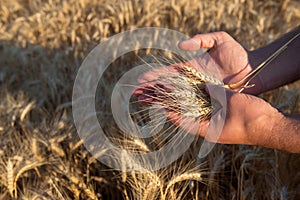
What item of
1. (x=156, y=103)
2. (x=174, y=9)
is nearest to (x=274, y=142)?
(x=156, y=103)

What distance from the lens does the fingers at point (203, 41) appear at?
168 centimetres

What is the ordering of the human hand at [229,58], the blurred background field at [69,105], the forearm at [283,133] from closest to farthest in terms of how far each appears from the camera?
the forearm at [283,133] → the blurred background field at [69,105] → the human hand at [229,58]

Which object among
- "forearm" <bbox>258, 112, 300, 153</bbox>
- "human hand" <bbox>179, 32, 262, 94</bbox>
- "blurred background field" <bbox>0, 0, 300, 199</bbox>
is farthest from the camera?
"human hand" <bbox>179, 32, 262, 94</bbox>

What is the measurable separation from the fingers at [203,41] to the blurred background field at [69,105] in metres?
0.39

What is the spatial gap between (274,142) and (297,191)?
1.38 ft

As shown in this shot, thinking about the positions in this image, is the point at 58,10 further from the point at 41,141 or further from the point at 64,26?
the point at 41,141

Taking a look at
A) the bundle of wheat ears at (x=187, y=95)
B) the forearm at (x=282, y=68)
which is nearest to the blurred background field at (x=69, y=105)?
the forearm at (x=282, y=68)

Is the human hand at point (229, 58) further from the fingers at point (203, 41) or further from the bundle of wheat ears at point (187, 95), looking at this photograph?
the bundle of wheat ears at point (187, 95)

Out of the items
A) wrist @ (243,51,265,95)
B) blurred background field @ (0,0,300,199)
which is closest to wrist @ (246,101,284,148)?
blurred background field @ (0,0,300,199)

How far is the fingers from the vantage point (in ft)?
5.52

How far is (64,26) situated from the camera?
10.5ft

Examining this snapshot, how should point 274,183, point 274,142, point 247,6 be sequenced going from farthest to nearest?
point 247,6, point 274,183, point 274,142

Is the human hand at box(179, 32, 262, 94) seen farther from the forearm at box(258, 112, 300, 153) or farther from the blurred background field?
the forearm at box(258, 112, 300, 153)

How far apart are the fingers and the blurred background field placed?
39cm
